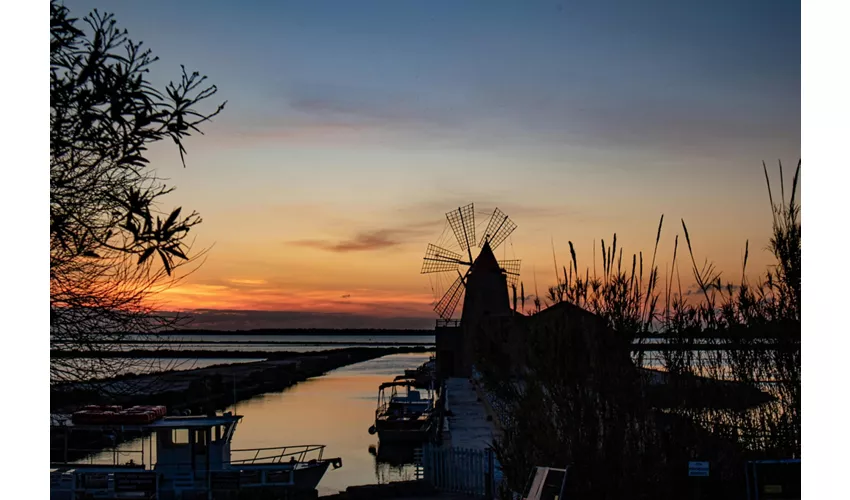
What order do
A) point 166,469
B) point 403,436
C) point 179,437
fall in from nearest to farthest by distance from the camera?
point 166,469, point 179,437, point 403,436

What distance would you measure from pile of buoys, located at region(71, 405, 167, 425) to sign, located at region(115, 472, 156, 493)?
82 centimetres

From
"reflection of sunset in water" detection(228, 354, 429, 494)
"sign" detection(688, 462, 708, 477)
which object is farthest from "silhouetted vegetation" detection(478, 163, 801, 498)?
"reflection of sunset in water" detection(228, 354, 429, 494)

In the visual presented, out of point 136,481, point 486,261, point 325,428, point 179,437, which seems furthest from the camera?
point 486,261

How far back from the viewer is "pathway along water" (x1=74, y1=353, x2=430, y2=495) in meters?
21.8

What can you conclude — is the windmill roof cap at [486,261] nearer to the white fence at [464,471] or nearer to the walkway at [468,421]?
the walkway at [468,421]

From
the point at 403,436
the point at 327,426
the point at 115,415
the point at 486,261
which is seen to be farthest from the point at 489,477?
the point at 486,261

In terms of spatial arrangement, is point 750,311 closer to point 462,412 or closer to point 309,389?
point 462,412

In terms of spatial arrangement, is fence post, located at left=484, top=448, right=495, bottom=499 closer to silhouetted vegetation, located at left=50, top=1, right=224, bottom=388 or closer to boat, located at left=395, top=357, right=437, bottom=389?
silhouetted vegetation, located at left=50, top=1, right=224, bottom=388

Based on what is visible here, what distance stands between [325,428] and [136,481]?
19.1 m

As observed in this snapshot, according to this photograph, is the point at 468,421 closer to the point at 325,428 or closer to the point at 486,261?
the point at 325,428

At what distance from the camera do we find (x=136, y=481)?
12734 mm

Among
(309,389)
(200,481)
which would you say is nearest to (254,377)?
(309,389)
